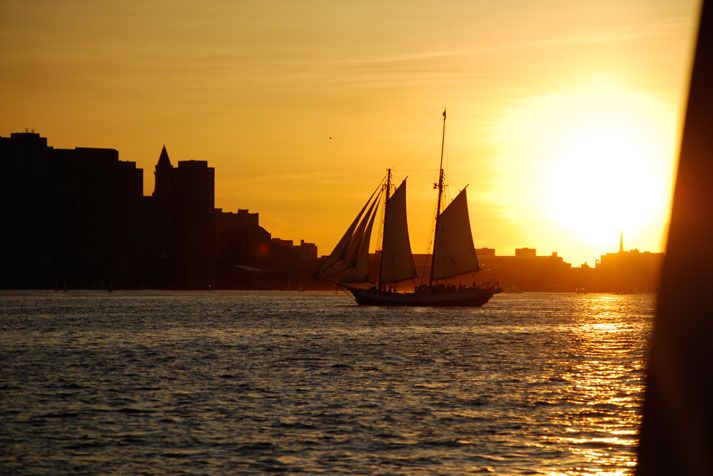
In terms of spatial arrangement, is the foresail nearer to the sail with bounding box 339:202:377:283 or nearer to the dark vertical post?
the sail with bounding box 339:202:377:283

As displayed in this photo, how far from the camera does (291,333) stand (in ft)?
298

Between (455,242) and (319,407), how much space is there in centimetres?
9684

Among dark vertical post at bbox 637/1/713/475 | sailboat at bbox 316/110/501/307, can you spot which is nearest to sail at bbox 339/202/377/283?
sailboat at bbox 316/110/501/307

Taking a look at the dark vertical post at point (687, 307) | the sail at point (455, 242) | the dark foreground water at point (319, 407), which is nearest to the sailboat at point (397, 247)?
the sail at point (455, 242)

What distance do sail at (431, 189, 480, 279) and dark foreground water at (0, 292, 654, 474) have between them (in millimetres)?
53078

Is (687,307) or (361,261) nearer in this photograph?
(687,307)

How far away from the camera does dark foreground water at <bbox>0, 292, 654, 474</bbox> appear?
74.8 ft

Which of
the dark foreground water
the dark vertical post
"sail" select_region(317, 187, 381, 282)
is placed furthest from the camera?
"sail" select_region(317, 187, 381, 282)

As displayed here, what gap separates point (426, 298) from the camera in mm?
139875

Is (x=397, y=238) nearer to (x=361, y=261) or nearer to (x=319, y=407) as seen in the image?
(x=361, y=261)

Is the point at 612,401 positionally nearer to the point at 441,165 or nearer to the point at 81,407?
the point at 81,407

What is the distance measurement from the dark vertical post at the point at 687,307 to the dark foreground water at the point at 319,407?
56.5ft

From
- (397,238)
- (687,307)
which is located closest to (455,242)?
(397,238)

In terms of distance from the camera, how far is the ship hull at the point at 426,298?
141 meters
